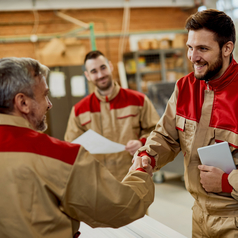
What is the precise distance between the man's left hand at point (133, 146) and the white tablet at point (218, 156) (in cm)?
94

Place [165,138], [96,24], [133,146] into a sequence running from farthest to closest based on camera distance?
[96,24] < [133,146] < [165,138]

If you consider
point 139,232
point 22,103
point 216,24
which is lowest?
point 139,232

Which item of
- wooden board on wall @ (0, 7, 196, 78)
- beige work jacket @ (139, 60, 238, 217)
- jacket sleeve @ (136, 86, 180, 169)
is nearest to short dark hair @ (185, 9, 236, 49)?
beige work jacket @ (139, 60, 238, 217)

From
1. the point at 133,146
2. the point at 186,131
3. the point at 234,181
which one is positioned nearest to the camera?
the point at 234,181

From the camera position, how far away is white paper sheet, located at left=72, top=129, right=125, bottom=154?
235cm

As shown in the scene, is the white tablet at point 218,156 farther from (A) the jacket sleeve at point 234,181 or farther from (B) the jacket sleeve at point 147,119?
(B) the jacket sleeve at point 147,119

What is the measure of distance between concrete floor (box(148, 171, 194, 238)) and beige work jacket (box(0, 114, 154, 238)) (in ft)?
7.62

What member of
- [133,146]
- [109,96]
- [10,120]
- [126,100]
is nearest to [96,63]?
[109,96]

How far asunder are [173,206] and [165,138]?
2.56m

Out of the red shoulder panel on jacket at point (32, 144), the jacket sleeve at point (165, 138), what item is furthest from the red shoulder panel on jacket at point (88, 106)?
the red shoulder panel on jacket at point (32, 144)

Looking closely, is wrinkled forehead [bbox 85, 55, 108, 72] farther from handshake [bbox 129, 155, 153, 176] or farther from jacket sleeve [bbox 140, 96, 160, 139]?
handshake [bbox 129, 155, 153, 176]

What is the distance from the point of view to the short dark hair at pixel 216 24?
1.35 meters

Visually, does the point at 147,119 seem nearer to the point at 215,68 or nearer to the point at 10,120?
the point at 215,68

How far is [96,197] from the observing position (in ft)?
3.36
